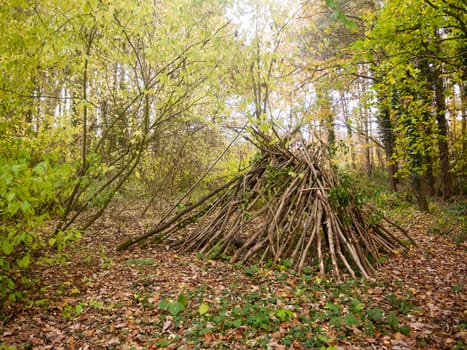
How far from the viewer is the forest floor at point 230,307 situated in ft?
10.4

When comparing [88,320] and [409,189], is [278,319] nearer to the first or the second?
[88,320]

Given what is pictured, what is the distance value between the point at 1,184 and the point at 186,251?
367 cm

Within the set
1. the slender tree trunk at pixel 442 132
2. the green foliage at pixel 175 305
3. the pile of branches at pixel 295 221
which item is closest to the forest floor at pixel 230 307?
the green foliage at pixel 175 305

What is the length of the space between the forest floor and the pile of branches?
1.14 feet

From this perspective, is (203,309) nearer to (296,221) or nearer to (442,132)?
(296,221)

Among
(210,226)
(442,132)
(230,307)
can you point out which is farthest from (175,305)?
(442,132)

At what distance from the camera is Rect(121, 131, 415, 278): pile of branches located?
516 centimetres

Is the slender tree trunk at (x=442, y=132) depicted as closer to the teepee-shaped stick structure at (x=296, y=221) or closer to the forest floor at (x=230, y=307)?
the teepee-shaped stick structure at (x=296, y=221)

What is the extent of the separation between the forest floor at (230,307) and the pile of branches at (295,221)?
1.14 feet

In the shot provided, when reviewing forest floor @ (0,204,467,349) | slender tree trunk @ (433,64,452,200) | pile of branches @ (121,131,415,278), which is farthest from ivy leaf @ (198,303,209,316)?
slender tree trunk @ (433,64,452,200)

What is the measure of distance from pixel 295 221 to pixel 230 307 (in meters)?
2.45

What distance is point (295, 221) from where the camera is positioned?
229 inches

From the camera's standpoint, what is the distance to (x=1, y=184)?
258 cm

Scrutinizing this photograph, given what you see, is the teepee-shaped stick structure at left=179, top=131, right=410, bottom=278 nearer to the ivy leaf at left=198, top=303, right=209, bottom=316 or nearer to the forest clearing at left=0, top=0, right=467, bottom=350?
the forest clearing at left=0, top=0, right=467, bottom=350
